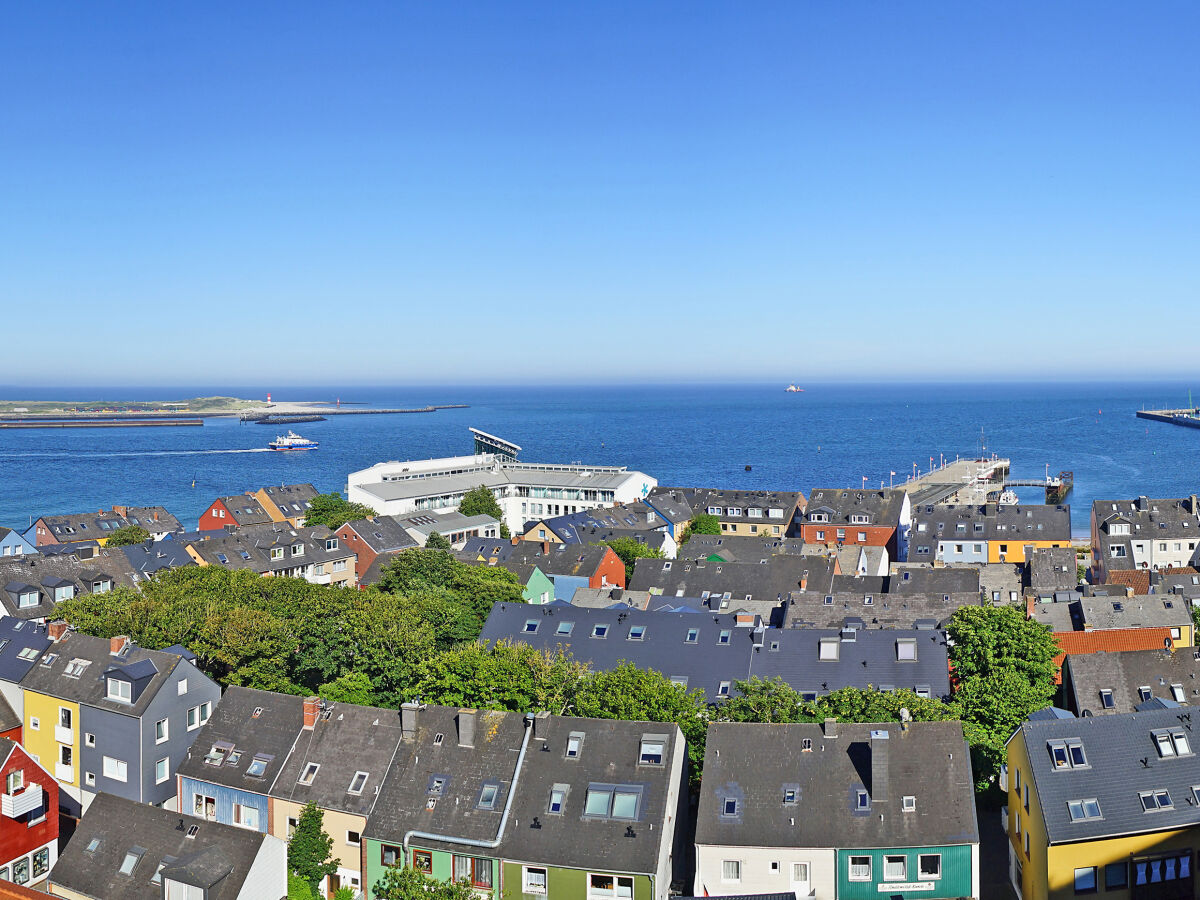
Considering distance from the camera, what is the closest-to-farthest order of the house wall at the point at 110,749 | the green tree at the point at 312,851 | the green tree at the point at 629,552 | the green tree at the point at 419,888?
the green tree at the point at 419,888 → the green tree at the point at 312,851 → the house wall at the point at 110,749 → the green tree at the point at 629,552

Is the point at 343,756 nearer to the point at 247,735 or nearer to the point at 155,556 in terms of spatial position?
the point at 247,735

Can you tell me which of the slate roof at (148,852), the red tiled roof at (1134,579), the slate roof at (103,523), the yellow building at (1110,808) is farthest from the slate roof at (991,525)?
the slate roof at (148,852)

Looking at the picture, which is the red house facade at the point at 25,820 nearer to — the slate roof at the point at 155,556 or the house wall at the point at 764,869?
the house wall at the point at 764,869

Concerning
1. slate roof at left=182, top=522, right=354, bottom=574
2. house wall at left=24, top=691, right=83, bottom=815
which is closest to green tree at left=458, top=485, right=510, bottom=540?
slate roof at left=182, top=522, right=354, bottom=574

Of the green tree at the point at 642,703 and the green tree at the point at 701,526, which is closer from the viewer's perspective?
the green tree at the point at 642,703

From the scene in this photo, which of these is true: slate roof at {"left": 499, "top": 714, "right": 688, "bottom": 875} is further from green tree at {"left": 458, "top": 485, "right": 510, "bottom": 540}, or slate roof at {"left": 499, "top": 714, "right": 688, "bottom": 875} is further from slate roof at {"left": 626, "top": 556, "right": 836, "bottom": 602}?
green tree at {"left": 458, "top": 485, "right": 510, "bottom": 540}
